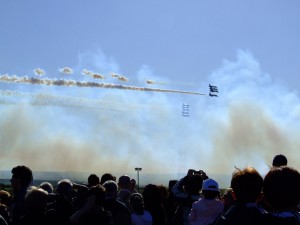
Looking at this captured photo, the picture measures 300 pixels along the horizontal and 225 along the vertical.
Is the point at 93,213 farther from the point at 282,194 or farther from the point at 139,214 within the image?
the point at 282,194

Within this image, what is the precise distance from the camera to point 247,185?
197 inches

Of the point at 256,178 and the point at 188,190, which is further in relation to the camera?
the point at 188,190

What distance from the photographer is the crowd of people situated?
4.17m

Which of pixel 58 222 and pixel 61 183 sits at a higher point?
pixel 61 183

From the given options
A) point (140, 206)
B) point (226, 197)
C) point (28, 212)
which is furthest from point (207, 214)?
point (28, 212)

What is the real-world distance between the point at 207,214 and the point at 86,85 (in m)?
45.5

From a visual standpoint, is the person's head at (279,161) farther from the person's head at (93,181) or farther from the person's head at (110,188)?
the person's head at (93,181)

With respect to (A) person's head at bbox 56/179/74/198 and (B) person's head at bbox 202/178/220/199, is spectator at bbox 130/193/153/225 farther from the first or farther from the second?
(B) person's head at bbox 202/178/220/199

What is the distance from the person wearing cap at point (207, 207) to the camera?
777 cm

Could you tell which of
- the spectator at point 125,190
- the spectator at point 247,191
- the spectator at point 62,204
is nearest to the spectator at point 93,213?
the spectator at point 62,204

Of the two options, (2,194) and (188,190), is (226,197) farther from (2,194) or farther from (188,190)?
(2,194)

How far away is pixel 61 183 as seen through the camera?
29.4ft

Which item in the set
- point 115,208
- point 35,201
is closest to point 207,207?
point 115,208

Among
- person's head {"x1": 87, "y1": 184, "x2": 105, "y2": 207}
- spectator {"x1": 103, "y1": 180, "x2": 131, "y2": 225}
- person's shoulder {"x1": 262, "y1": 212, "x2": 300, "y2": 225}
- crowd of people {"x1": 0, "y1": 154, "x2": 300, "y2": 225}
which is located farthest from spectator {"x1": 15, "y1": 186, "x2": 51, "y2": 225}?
person's shoulder {"x1": 262, "y1": 212, "x2": 300, "y2": 225}
